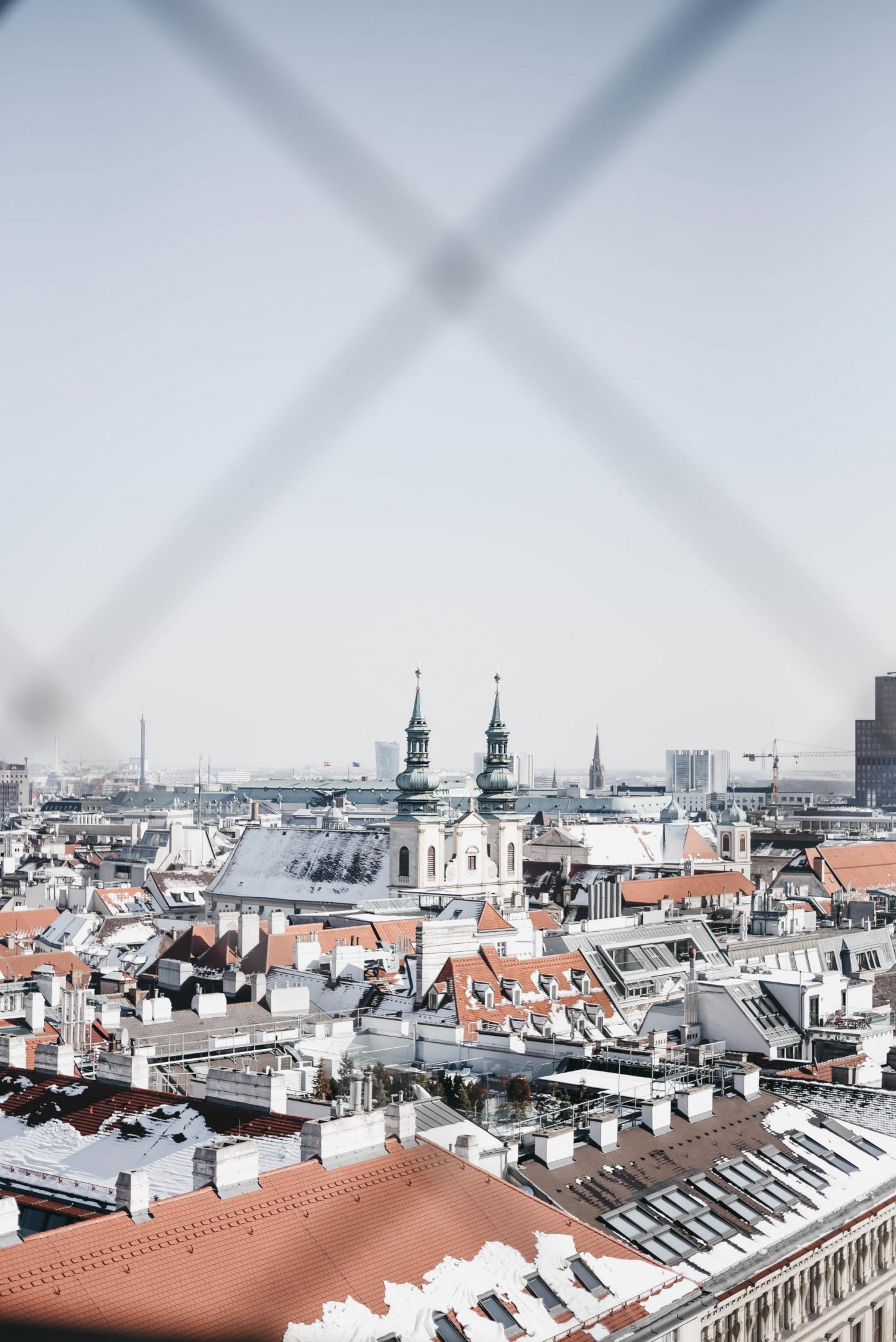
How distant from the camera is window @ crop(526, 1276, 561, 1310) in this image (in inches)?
442

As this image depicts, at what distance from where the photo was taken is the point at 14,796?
13025cm

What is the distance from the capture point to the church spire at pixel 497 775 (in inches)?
2192

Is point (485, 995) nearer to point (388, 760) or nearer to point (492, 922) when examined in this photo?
point (492, 922)

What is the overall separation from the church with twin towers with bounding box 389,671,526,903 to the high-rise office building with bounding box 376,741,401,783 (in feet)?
369

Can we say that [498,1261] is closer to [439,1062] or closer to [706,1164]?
[706,1164]

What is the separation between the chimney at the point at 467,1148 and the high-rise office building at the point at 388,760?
15518cm

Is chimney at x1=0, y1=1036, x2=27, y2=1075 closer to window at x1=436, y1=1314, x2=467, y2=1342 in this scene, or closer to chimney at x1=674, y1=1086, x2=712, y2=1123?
chimney at x1=674, y1=1086, x2=712, y2=1123

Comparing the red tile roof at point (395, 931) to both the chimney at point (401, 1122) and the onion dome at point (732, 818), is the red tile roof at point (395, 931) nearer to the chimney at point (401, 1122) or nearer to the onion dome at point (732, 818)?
the chimney at point (401, 1122)

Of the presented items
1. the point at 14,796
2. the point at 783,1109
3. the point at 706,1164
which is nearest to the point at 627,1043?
the point at 783,1109

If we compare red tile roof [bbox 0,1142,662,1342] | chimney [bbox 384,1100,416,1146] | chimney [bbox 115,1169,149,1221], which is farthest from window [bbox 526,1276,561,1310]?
chimney [bbox 115,1169,149,1221]

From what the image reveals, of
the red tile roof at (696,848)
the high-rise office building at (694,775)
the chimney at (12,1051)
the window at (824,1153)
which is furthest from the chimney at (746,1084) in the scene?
the high-rise office building at (694,775)

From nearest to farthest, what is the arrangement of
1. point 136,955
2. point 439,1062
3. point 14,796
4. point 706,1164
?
point 706,1164
point 439,1062
point 136,955
point 14,796

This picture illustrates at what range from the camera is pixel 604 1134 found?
47.5 ft

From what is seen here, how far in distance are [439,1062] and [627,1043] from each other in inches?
98.4
